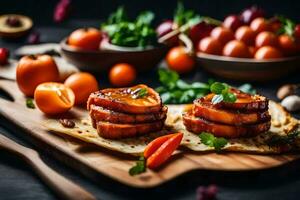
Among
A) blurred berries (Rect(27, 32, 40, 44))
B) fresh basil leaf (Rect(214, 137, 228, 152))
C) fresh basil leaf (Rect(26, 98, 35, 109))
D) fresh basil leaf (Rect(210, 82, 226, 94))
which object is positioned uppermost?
fresh basil leaf (Rect(210, 82, 226, 94))

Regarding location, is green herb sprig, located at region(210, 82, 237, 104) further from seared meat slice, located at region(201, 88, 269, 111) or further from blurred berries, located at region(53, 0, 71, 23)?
blurred berries, located at region(53, 0, 71, 23)

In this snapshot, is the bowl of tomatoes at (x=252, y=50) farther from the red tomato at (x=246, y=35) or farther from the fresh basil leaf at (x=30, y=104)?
the fresh basil leaf at (x=30, y=104)

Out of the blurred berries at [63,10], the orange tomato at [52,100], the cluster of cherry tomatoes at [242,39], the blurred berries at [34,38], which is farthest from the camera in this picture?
the blurred berries at [63,10]

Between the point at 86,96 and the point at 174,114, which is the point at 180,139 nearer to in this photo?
the point at 174,114

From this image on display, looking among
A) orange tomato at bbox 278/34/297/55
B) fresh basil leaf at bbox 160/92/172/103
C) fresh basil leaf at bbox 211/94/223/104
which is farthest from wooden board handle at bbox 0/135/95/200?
orange tomato at bbox 278/34/297/55

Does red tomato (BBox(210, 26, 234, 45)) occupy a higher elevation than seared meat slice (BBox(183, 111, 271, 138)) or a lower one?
higher

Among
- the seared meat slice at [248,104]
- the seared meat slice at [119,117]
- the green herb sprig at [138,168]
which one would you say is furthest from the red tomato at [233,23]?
the green herb sprig at [138,168]

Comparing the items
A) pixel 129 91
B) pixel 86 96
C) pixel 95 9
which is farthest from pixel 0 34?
pixel 129 91
